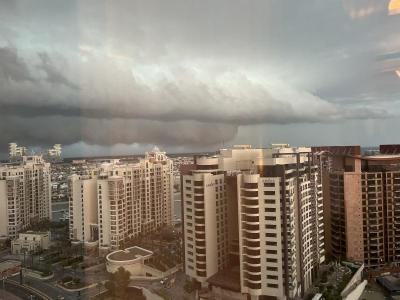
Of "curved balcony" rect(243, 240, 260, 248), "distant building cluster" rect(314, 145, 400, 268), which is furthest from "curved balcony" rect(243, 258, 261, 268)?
"distant building cluster" rect(314, 145, 400, 268)

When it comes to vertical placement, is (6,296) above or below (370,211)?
below

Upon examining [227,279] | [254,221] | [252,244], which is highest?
[254,221]

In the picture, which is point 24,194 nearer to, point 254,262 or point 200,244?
point 200,244

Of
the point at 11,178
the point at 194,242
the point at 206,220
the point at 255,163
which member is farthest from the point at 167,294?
Result: the point at 11,178

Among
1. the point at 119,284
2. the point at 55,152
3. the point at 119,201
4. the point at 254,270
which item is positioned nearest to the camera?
the point at 254,270

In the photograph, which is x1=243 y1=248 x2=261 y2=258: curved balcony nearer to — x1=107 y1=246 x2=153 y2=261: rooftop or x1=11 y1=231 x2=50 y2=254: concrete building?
x1=107 y1=246 x2=153 y2=261: rooftop

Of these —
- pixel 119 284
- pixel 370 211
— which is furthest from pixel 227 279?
pixel 370 211

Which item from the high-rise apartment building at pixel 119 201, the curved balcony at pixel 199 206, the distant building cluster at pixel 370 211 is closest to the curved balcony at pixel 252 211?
the curved balcony at pixel 199 206
